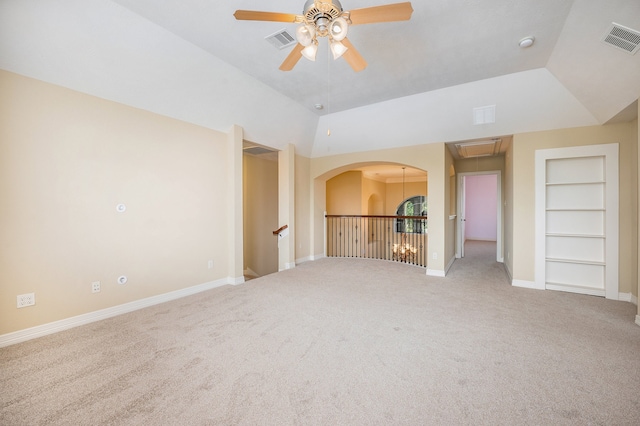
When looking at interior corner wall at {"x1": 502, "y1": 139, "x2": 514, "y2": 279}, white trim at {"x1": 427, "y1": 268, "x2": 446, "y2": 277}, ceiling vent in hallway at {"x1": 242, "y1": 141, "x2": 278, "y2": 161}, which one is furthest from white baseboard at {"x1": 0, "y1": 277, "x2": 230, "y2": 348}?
interior corner wall at {"x1": 502, "y1": 139, "x2": 514, "y2": 279}

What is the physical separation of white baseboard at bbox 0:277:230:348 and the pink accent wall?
11238 millimetres

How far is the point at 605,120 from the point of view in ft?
11.8

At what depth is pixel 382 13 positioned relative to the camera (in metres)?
1.87

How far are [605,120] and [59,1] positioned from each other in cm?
656

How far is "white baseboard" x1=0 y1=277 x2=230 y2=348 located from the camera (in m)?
2.47

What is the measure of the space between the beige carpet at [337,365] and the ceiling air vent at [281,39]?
3318mm

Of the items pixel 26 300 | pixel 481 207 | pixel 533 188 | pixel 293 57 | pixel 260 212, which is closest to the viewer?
pixel 293 57

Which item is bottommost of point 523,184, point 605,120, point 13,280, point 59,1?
point 13,280

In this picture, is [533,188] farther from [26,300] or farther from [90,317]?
[26,300]

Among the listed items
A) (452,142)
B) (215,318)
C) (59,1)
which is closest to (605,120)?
(452,142)

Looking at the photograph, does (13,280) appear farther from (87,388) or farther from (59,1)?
(59,1)

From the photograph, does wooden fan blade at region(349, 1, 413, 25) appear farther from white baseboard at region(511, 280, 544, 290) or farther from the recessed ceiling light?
white baseboard at region(511, 280, 544, 290)

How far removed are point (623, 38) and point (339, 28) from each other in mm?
2786

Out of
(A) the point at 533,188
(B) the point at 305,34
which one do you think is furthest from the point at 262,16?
(A) the point at 533,188
